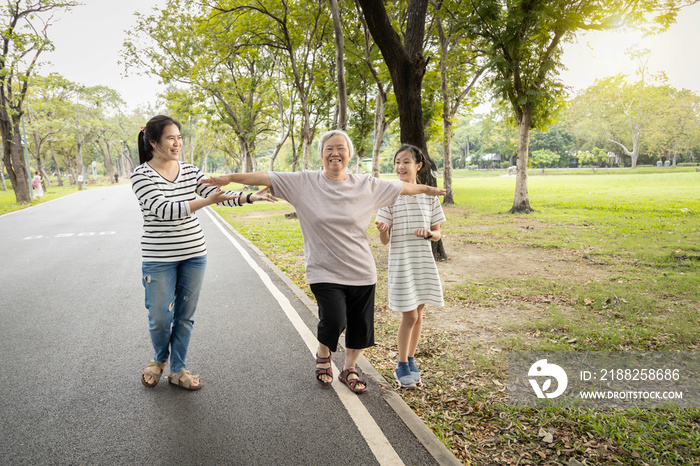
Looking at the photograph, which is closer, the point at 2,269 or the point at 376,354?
the point at 376,354

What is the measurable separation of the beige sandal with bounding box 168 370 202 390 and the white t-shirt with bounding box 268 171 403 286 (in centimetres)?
133

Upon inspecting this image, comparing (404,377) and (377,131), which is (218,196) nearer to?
(404,377)

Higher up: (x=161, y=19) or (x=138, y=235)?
(x=161, y=19)

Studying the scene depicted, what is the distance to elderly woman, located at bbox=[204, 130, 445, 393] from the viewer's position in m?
3.08

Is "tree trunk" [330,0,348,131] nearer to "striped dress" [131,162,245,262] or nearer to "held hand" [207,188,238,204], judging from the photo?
"striped dress" [131,162,245,262]

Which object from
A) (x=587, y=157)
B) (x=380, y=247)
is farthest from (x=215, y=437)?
(x=587, y=157)

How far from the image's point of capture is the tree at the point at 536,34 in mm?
12789

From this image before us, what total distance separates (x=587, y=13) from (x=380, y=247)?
1023 cm

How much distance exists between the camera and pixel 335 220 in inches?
120

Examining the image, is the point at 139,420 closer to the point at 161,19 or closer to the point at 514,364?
the point at 514,364

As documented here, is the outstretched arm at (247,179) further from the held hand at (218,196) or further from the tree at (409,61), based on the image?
the tree at (409,61)

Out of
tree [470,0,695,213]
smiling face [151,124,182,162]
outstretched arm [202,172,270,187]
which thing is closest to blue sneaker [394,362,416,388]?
outstretched arm [202,172,270,187]

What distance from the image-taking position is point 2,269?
8.11 m

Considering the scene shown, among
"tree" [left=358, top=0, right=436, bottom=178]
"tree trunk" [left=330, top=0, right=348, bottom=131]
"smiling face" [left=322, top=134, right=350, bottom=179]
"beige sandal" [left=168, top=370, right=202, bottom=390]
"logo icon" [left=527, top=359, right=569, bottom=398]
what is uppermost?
"tree trunk" [left=330, top=0, right=348, bottom=131]
